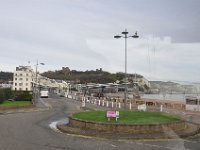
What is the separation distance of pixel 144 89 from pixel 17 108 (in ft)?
513

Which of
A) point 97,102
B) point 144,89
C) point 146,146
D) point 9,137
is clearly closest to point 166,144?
point 146,146

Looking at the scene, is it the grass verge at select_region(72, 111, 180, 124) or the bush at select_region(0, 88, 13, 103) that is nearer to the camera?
the grass verge at select_region(72, 111, 180, 124)

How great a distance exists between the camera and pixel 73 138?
1923cm

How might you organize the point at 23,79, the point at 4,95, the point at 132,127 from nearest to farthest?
the point at 132,127 < the point at 4,95 < the point at 23,79

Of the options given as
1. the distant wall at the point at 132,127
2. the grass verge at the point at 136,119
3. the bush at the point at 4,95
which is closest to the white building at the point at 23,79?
the bush at the point at 4,95

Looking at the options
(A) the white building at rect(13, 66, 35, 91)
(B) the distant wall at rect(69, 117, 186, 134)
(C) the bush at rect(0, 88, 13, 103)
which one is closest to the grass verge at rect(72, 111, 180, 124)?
(B) the distant wall at rect(69, 117, 186, 134)

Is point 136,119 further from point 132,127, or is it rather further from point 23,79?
point 23,79

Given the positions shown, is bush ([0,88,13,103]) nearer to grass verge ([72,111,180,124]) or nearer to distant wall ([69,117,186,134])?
grass verge ([72,111,180,124])

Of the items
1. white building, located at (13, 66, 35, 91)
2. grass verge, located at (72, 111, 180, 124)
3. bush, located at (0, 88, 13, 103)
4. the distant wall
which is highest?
white building, located at (13, 66, 35, 91)

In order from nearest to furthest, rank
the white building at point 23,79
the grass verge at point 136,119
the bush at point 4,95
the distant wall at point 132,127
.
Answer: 1. the distant wall at point 132,127
2. the grass verge at point 136,119
3. the bush at point 4,95
4. the white building at point 23,79

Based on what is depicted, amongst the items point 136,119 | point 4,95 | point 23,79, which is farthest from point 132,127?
point 23,79

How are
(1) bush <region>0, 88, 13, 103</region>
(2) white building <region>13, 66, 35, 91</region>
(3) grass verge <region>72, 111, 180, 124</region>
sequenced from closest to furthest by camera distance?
1. (3) grass verge <region>72, 111, 180, 124</region>
2. (1) bush <region>0, 88, 13, 103</region>
3. (2) white building <region>13, 66, 35, 91</region>

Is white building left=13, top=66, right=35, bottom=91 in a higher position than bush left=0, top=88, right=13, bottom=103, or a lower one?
higher

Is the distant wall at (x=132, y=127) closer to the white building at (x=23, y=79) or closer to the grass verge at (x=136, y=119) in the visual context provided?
the grass verge at (x=136, y=119)
